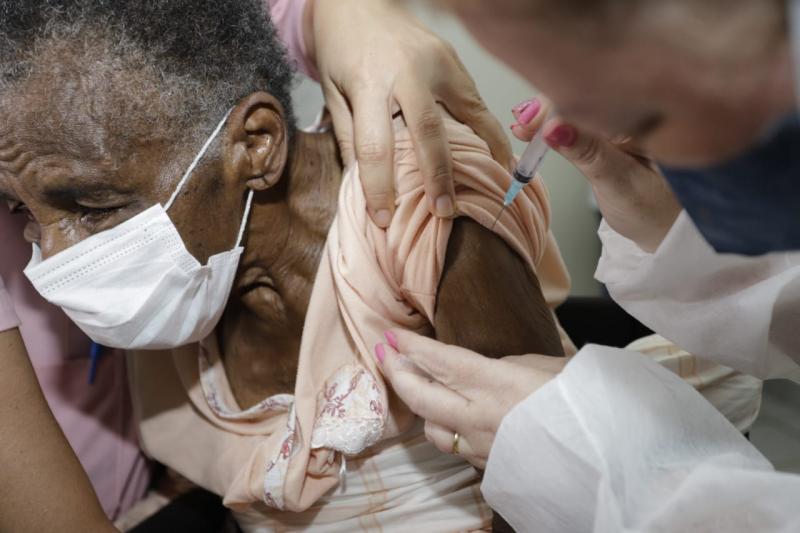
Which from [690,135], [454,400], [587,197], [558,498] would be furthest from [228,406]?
[587,197]

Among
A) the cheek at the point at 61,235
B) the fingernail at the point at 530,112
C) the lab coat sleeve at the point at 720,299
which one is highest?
the fingernail at the point at 530,112

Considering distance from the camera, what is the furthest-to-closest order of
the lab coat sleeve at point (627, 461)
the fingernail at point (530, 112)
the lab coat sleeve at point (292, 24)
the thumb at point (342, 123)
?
1. the lab coat sleeve at point (292, 24)
2. the thumb at point (342, 123)
3. the fingernail at point (530, 112)
4. the lab coat sleeve at point (627, 461)

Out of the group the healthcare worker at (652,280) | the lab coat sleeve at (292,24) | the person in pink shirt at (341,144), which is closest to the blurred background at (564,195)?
the lab coat sleeve at (292,24)

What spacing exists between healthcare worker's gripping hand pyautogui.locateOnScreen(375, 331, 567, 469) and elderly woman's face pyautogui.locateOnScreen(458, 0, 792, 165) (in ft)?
1.28

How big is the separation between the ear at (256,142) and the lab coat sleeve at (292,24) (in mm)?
306

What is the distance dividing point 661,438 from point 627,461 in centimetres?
6

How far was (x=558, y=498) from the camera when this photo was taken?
2.43 feet

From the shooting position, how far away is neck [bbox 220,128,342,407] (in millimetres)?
1117

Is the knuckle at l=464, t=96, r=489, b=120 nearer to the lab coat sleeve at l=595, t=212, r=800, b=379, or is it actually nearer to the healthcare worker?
the healthcare worker

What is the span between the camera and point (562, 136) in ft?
2.68

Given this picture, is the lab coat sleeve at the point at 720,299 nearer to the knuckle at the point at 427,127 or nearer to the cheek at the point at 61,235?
the knuckle at the point at 427,127

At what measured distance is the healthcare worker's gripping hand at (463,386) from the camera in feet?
2.56

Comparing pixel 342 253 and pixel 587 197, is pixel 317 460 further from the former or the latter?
pixel 587 197

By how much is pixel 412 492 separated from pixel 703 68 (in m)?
0.91
